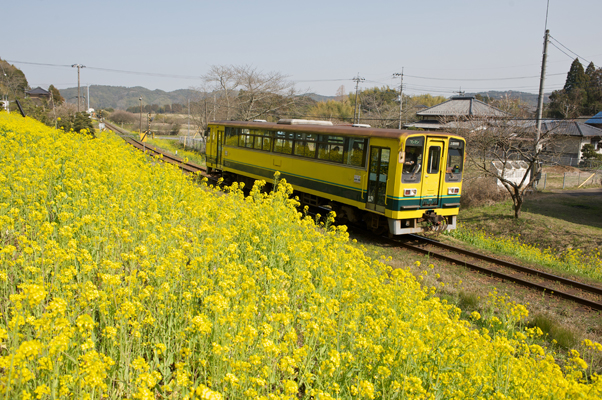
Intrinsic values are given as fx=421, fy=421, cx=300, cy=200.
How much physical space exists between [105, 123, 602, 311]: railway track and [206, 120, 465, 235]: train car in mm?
512

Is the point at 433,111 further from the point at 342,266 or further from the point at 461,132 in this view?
the point at 342,266

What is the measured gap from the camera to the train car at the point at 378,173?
35.4 feet

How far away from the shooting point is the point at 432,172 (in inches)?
446

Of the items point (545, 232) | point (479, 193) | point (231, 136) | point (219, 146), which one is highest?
point (231, 136)

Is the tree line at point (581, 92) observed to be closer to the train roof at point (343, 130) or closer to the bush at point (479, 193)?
the bush at point (479, 193)

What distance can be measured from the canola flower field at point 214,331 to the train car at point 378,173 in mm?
4935

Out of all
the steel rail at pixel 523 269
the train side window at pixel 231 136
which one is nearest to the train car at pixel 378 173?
the steel rail at pixel 523 269

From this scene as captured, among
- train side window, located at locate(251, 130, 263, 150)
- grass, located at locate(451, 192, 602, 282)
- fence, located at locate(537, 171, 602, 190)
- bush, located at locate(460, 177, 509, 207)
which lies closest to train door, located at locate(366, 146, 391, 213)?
grass, located at locate(451, 192, 602, 282)

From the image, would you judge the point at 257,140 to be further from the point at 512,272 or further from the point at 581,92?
the point at 581,92

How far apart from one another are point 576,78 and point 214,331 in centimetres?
6562

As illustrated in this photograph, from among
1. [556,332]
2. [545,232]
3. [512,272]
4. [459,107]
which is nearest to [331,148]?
[512,272]

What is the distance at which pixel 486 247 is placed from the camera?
12.6 m

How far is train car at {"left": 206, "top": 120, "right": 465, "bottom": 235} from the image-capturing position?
10781mm

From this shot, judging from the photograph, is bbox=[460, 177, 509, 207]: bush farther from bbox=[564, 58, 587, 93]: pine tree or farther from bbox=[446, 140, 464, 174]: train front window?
bbox=[564, 58, 587, 93]: pine tree
